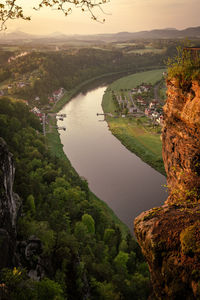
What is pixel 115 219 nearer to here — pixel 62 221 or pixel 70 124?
pixel 62 221

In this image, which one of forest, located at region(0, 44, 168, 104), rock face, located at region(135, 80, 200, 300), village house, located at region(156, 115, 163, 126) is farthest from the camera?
forest, located at region(0, 44, 168, 104)

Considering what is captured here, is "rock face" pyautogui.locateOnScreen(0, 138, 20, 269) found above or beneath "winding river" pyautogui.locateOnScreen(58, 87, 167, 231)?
above

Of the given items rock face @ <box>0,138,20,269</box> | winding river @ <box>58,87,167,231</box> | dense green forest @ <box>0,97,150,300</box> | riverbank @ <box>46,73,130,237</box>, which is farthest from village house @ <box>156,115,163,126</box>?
rock face @ <box>0,138,20,269</box>

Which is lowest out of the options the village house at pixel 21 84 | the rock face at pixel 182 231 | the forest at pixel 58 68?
the rock face at pixel 182 231

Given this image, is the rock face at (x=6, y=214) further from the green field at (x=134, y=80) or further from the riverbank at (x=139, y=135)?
the green field at (x=134, y=80)

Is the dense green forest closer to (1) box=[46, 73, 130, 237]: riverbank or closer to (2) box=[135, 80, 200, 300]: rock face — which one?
(1) box=[46, 73, 130, 237]: riverbank

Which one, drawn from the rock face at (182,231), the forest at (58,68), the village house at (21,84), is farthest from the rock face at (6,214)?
the village house at (21,84)

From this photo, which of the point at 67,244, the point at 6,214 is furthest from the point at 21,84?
the point at 6,214
